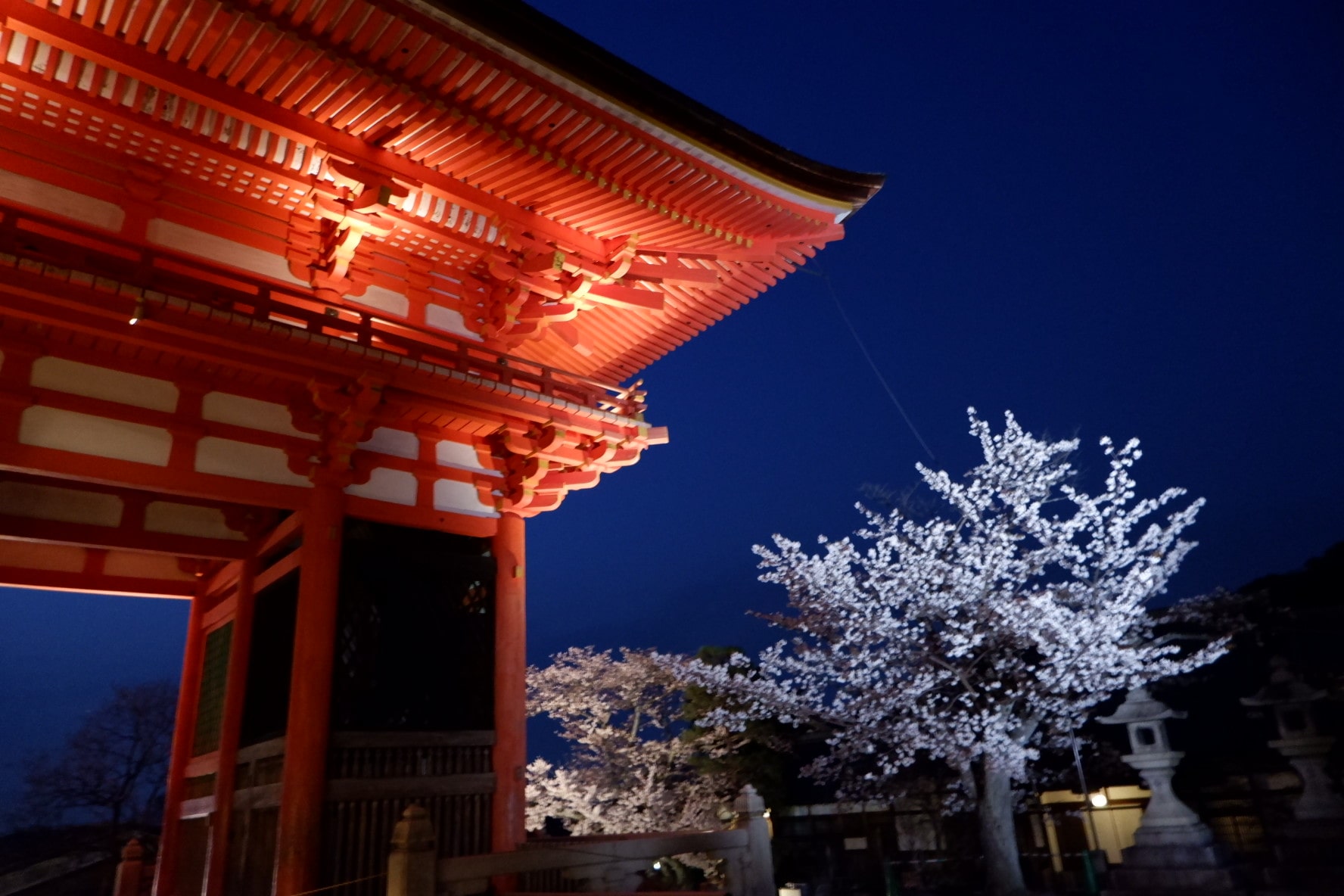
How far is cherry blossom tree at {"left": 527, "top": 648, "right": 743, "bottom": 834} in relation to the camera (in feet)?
53.1

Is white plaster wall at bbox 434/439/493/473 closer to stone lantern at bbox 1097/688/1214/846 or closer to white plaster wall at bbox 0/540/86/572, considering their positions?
white plaster wall at bbox 0/540/86/572

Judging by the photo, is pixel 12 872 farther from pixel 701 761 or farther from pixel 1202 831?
pixel 1202 831

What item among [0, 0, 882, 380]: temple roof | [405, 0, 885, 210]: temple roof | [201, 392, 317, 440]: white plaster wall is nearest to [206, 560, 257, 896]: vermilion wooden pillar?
[201, 392, 317, 440]: white plaster wall

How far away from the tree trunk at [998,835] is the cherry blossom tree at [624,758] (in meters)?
4.80

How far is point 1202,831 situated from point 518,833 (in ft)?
36.6

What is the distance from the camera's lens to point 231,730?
250 inches

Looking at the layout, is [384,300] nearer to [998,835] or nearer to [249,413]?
[249,413]

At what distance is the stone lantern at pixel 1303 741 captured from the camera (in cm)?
1196

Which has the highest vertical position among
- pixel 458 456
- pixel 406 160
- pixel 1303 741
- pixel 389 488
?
pixel 406 160

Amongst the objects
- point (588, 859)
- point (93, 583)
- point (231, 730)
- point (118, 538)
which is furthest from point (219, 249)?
point (588, 859)

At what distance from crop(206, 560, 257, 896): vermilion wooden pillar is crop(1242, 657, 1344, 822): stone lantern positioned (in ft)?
44.2

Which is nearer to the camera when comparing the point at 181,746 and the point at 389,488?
the point at 389,488

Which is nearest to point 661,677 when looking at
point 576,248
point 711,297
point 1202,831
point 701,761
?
point 701,761

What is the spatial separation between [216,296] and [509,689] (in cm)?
332
